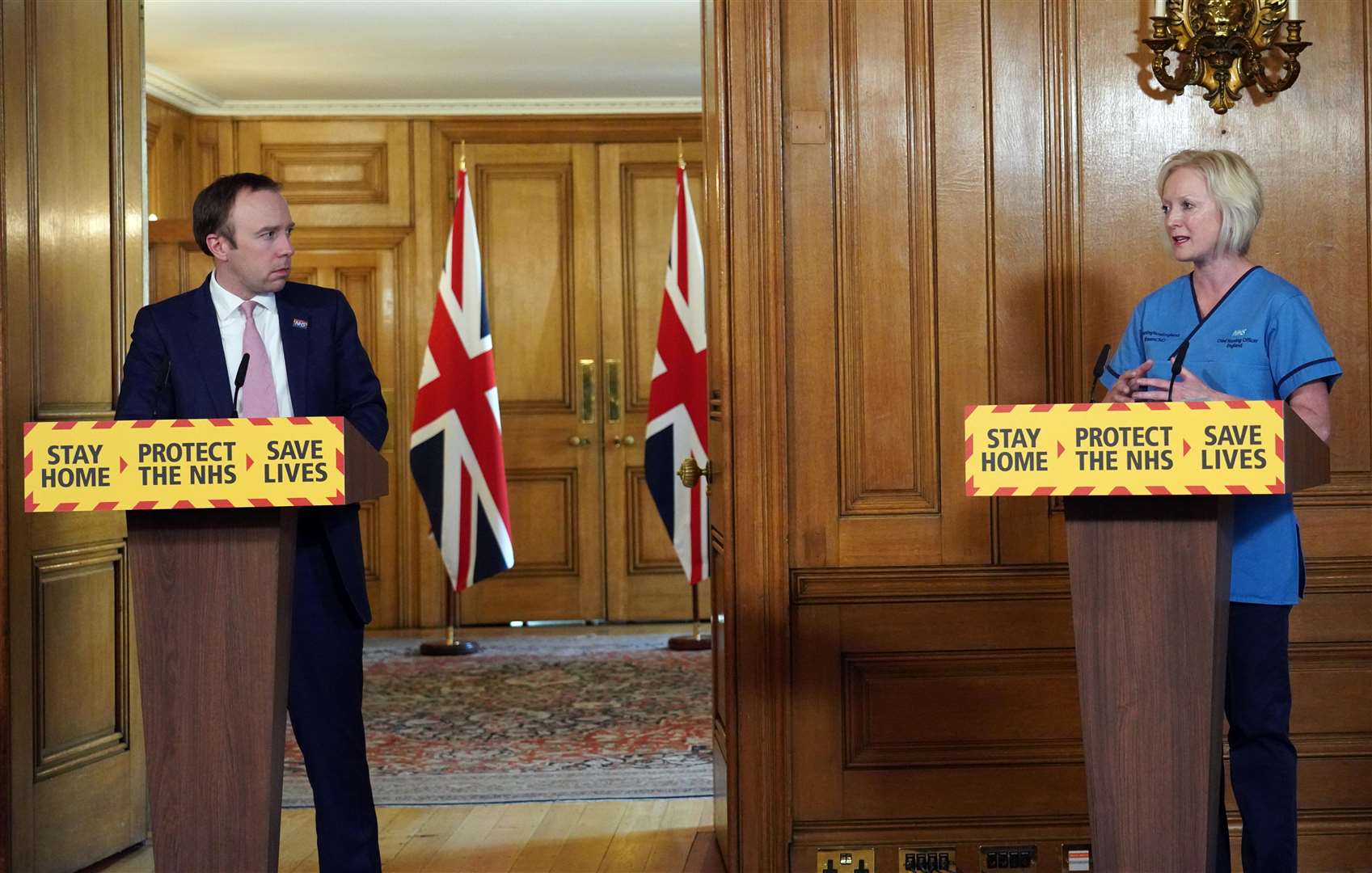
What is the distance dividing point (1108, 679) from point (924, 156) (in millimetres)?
1366

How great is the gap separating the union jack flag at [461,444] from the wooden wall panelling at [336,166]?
3.66 feet

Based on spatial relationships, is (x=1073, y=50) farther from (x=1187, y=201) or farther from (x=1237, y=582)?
(x=1237, y=582)

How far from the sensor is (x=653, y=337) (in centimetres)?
755

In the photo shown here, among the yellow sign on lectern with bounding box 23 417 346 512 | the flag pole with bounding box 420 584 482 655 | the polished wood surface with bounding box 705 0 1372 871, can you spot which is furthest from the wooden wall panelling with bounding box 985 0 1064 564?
the flag pole with bounding box 420 584 482 655

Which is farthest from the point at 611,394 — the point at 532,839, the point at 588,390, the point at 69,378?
the point at 69,378

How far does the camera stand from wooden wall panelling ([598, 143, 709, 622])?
7.52m

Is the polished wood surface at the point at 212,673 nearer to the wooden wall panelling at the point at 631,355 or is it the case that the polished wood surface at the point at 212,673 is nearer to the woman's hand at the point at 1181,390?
the woman's hand at the point at 1181,390

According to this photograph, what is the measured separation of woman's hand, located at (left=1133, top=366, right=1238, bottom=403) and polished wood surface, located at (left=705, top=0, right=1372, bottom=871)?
801 mm

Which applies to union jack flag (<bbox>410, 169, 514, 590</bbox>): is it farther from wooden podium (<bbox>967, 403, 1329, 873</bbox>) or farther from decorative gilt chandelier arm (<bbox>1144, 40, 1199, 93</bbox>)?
wooden podium (<bbox>967, 403, 1329, 873</bbox>)

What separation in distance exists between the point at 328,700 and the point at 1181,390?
63.4 inches

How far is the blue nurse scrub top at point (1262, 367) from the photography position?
7.59ft

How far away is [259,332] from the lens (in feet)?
8.50

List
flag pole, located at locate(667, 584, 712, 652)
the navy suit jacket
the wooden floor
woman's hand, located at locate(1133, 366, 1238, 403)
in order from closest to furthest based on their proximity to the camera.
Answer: woman's hand, located at locate(1133, 366, 1238, 403) → the navy suit jacket → the wooden floor → flag pole, located at locate(667, 584, 712, 652)

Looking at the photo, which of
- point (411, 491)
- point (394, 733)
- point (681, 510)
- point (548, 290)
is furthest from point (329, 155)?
point (394, 733)
